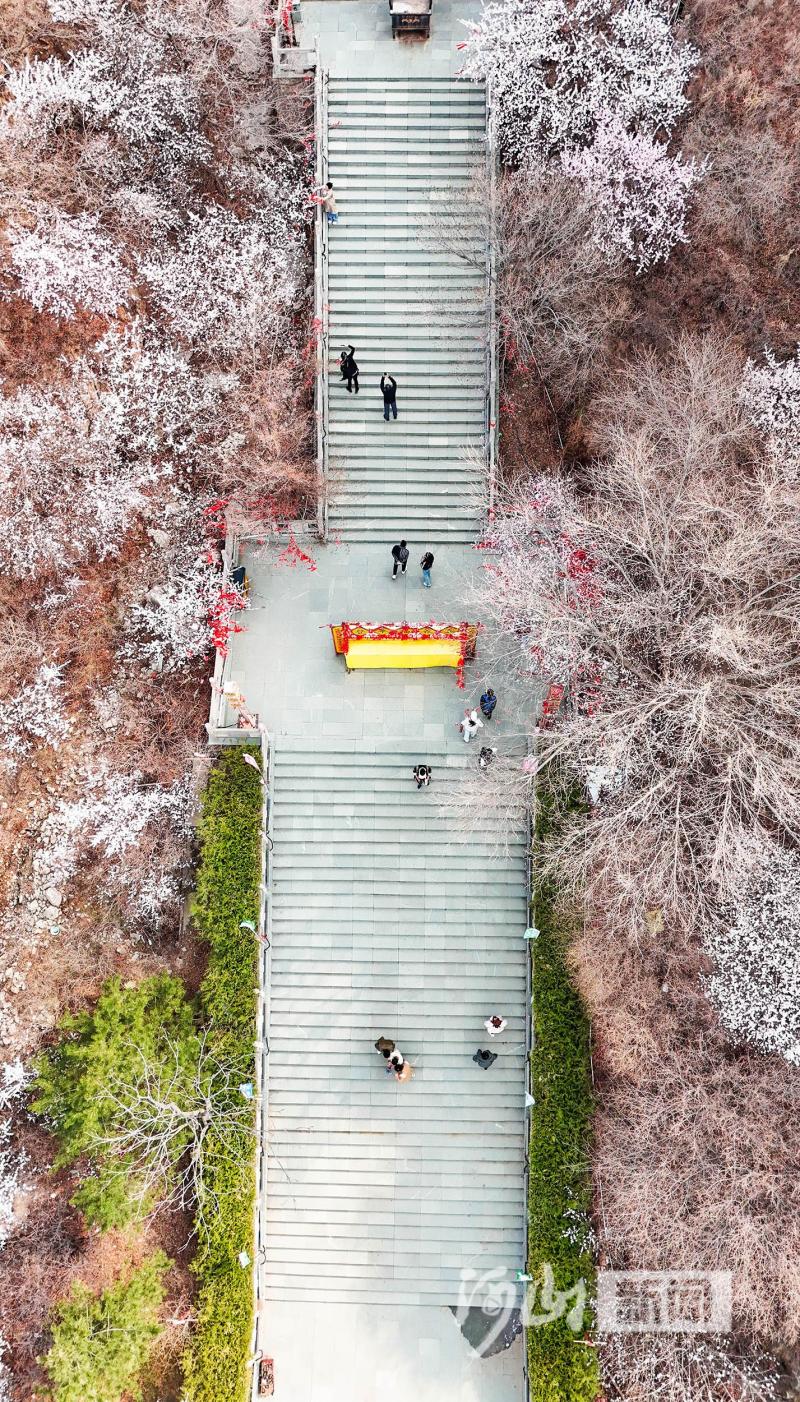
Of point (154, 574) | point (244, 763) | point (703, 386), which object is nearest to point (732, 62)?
point (703, 386)

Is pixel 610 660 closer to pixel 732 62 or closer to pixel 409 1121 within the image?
pixel 409 1121

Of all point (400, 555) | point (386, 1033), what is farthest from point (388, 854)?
point (400, 555)

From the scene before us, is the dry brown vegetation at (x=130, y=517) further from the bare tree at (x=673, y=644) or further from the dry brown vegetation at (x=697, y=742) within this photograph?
the bare tree at (x=673, y=644)

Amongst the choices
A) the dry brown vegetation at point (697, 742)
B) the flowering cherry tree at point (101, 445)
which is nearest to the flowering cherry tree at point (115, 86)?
the flowering cherry tree at point (101, 445)

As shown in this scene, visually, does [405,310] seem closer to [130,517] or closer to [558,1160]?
[130,517]

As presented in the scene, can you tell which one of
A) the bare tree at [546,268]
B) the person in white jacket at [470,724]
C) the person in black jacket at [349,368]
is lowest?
the person in white jacket at [470,724]

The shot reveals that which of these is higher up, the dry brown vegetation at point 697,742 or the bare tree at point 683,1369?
the dry brown vegetation at point 697,742

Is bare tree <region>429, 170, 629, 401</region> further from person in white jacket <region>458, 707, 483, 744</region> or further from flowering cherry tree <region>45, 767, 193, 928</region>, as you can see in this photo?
flowering cherry tree <region>45, 767, 193, 928</region>
